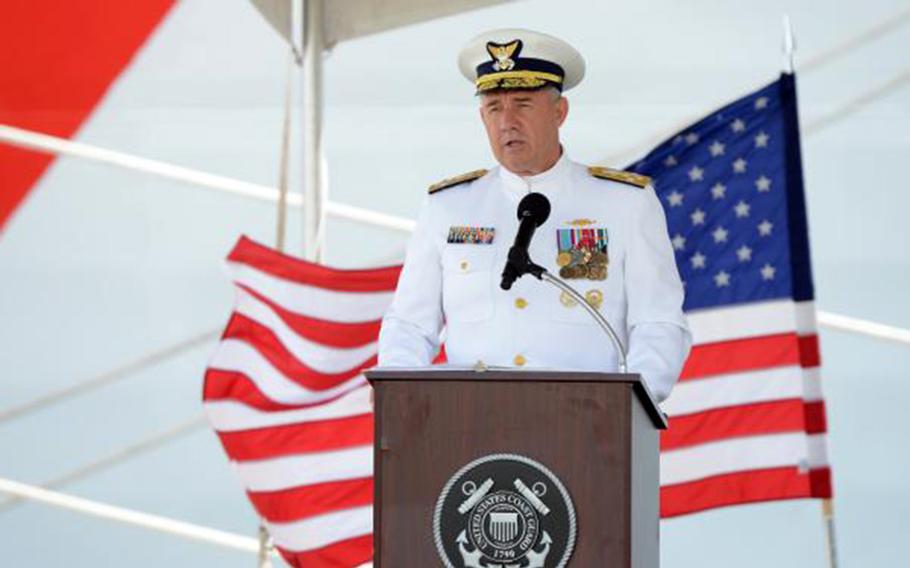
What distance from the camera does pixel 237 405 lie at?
4891 millimetres

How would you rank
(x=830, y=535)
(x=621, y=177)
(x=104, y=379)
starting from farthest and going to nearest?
(x=104, y=379)
(x=830, y=535)
(x=621, y=177)

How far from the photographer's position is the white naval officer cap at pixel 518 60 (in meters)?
3.30

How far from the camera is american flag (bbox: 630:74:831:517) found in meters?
4.75

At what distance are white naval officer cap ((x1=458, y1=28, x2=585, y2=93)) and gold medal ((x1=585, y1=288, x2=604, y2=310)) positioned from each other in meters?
0.32

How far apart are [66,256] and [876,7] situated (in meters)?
2.10

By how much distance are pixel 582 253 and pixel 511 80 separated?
280 mm

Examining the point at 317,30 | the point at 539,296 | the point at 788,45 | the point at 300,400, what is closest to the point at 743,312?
the point at 788,45

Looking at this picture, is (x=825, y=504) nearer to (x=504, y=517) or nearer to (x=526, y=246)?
(x=526, y=246)

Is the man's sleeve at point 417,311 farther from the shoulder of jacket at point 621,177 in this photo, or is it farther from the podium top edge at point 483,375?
the podium top edge at point 483,375

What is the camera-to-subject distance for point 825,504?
183 inches

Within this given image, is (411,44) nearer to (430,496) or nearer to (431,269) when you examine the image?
(431,269)

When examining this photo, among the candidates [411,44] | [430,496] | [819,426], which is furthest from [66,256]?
[430,496]

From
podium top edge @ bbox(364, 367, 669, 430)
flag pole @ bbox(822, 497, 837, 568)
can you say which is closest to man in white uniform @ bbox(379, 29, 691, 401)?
podium top edge @ bbox(364, 367, 669, 430)

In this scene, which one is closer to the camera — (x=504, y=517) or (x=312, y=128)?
(x=504, y=517)
